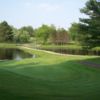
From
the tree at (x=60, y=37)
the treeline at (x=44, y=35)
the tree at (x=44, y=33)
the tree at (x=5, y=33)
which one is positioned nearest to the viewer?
the tree at (x=60, y=37)

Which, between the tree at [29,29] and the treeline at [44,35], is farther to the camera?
the tree at [29,29]

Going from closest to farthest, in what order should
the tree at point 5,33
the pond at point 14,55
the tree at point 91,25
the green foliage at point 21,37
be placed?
the tree at point 91,25, the pond at point 14,55, the tree at point 5,33, the green foliage at point 21,37

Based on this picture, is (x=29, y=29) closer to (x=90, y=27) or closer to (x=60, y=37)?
(x=60, y=37)

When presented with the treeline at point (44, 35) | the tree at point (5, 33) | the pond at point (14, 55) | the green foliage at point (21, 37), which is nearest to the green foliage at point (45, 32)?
the treeline at point (44, 35)

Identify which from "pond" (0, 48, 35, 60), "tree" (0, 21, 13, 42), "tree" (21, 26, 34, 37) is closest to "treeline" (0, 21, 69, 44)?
"tree" (0, 21, 13, 42)

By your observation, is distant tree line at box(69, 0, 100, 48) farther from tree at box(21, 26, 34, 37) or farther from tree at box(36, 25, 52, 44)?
tree at box(21, 26, 34, 37)

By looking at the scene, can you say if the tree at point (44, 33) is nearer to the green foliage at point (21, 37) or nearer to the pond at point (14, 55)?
the green foliage at point (21, 37)

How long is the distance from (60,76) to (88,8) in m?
17.3

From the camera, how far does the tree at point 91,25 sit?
3194cm

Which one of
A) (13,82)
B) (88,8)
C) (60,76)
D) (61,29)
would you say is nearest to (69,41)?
(61,29)

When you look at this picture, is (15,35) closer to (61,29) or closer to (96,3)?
(61,29)

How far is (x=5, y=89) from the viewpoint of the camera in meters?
8.88

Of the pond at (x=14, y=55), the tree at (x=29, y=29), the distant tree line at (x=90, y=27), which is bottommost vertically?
the pond at (x=14, y=55)

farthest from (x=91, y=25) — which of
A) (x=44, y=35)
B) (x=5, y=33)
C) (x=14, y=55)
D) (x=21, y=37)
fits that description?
(x=21, y=37)
